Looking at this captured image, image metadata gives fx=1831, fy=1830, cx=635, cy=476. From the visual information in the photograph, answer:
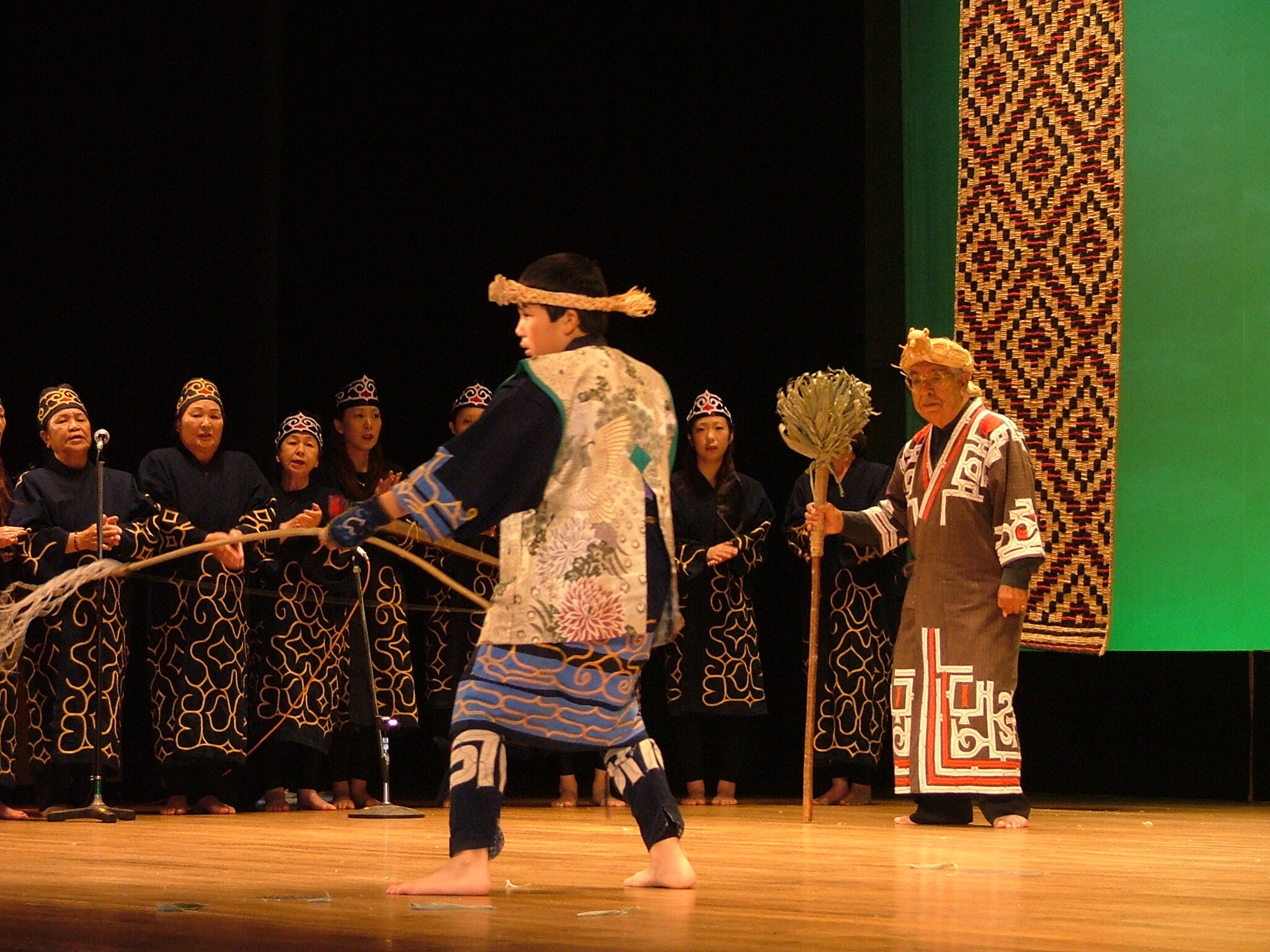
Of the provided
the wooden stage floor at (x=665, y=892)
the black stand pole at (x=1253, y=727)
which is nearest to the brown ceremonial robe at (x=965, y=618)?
the wooden stage floor at (x=665, y=892)

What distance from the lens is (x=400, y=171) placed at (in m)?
7.62

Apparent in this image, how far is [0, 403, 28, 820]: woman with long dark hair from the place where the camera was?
5.85 metres

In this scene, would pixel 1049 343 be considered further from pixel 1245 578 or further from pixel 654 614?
pixel 654 614

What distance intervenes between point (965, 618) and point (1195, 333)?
5.60 feet

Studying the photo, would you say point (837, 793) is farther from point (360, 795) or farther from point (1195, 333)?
point (1195, 333)

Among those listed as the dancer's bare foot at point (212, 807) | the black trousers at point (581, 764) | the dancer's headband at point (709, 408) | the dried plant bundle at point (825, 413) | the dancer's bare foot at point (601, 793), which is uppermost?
the dancer's headband at point (709, 408)

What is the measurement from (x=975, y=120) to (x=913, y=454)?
175cm

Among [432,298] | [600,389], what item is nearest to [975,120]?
[432,298]

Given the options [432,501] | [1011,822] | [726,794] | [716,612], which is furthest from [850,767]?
[432,501]

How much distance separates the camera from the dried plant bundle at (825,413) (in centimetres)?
584

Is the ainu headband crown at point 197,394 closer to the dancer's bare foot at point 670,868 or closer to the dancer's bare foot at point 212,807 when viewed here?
the dancer's bare foot at point 212,807

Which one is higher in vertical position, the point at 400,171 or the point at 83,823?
the point at 400,171

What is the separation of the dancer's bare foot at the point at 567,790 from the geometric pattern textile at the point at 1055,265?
175cm

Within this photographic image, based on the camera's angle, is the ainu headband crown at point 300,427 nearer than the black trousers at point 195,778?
No
